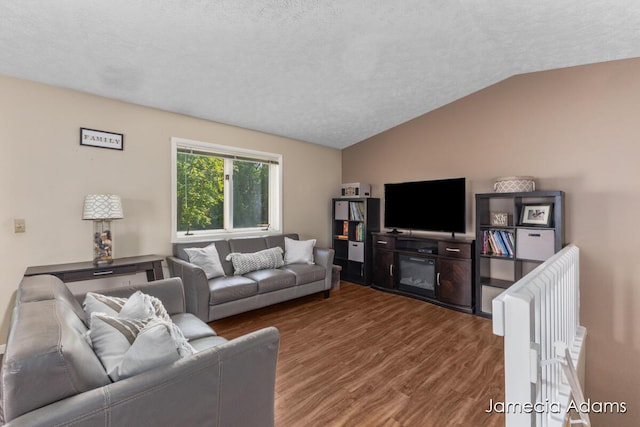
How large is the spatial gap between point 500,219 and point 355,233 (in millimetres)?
2054

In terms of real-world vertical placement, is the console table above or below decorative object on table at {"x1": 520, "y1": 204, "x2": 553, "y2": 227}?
below

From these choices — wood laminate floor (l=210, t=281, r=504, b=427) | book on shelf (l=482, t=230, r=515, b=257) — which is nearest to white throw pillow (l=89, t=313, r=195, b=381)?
wood laminate floor (l=210, t=281, r=504, b=427)

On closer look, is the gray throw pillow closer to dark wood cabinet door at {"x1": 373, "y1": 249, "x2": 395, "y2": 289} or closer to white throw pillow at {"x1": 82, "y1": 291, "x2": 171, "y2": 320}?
dark wood cabinet door at {"x1": 373, "y1": 249, "x2": 395, "y2": 289}

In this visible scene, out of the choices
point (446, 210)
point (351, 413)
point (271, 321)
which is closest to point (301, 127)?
point (446, 210)

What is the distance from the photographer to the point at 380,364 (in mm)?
2398

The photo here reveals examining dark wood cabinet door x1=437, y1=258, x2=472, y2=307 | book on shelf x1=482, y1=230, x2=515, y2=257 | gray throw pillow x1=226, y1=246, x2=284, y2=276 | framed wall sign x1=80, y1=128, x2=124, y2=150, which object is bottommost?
dark wood cabinet door x1=437, y1=258, x2=472, y2=307

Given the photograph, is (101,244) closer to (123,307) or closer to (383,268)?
(123,307)

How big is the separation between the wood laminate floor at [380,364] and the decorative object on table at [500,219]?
1091 millimetres

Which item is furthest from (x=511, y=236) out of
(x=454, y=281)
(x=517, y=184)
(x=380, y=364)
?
(x=380, y=364)

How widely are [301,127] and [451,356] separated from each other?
10.9 ft

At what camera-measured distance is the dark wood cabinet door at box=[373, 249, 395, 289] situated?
14.2 feet

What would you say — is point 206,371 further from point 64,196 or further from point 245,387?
point 64,196

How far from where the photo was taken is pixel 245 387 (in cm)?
130

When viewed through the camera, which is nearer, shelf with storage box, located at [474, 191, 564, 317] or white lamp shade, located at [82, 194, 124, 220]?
white lamp shade, located at [82, 194, 124, 220]
